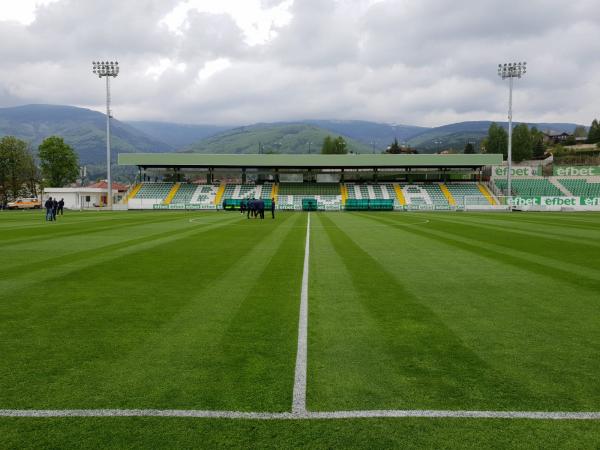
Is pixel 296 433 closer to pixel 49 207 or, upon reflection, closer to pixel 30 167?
pixel 49 207

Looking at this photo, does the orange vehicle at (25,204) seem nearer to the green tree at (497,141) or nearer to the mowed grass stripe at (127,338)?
the mowed grass stripe at (127,338)

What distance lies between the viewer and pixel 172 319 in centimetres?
654

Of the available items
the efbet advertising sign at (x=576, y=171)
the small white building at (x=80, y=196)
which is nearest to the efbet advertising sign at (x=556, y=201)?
the efbet advertising sign at (x=576, y=171)

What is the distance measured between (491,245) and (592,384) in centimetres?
1257

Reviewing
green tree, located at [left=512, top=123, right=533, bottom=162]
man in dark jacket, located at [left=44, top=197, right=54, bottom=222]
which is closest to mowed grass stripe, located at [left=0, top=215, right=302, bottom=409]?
man in dark jacket, located at [left=44, top=197, right=54, bottom=222]

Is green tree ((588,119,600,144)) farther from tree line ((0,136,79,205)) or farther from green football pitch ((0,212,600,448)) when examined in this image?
green football pitch ((0,212,600,448))

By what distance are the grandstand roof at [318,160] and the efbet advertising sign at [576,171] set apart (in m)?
10.5

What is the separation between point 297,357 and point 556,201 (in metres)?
62.9

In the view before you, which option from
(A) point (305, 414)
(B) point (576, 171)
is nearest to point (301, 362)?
(A) point (305, 414)

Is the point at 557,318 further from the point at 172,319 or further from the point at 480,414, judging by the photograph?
the point at 172,319

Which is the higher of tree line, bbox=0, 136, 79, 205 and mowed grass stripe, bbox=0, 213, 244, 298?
tree line, bbox=0, 136, 79, 205

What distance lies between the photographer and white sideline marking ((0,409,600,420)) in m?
3.67

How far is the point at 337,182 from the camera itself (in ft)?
253

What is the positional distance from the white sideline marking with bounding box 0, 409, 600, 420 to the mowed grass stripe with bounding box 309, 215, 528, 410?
0.10 m
